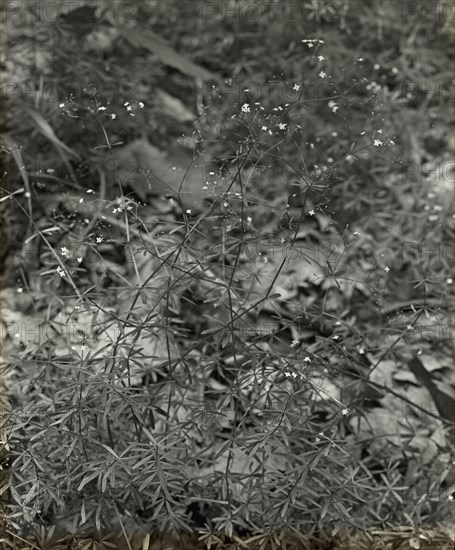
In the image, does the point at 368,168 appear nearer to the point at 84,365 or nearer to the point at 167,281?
the point at 167,281

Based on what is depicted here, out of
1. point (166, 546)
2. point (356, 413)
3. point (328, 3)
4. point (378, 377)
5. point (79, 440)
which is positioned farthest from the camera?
point (328, 3)

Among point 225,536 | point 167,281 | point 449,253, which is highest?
point 167,281

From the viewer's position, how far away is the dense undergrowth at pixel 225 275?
2385 millimetres

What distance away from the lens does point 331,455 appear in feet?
8.34

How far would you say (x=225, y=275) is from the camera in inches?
111

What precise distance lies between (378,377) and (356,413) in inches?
13.9

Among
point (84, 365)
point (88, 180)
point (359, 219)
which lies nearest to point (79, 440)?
point (84, 365)

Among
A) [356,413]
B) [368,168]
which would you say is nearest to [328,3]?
[368,168]

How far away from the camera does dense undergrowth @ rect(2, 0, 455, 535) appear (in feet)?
7.82

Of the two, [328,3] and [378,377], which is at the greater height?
[328,3]

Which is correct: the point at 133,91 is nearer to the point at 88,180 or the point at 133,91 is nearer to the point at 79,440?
the point at 88,180

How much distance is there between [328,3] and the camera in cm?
421

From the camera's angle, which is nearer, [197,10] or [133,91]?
[133,91]

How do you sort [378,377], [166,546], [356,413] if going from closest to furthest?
[166,546] → [356,413] → [378,377]
